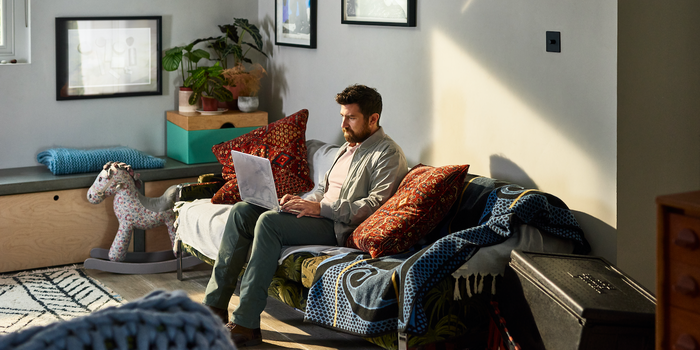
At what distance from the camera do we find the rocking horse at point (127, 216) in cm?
370

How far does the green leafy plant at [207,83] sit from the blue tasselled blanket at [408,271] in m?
1.95

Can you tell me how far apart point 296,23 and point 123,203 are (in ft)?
4.96

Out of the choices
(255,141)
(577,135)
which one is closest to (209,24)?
(255,141)

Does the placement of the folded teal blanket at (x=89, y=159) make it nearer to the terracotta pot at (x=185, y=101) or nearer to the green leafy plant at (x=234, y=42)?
the terracotta pot at (x=185, y=101)

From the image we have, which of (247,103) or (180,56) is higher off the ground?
(180,56)

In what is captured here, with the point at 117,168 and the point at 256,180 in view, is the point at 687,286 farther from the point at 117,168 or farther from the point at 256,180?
the point at 117,168

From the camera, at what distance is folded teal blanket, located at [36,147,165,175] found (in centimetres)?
385

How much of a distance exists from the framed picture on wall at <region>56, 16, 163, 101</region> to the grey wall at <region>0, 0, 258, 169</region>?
44 mm

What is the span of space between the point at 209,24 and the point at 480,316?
119 inches

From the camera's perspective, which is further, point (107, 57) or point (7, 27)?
point (107, 57)

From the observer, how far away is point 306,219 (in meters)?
2.89

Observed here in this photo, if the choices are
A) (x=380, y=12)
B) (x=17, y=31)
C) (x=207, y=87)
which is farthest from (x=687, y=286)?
(x=17, y=31)

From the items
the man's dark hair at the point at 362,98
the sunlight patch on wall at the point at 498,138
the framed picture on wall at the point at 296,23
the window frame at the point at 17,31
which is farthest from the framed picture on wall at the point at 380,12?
the window frame at the point at 17,31

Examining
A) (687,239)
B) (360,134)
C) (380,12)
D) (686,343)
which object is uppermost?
(380,12)
